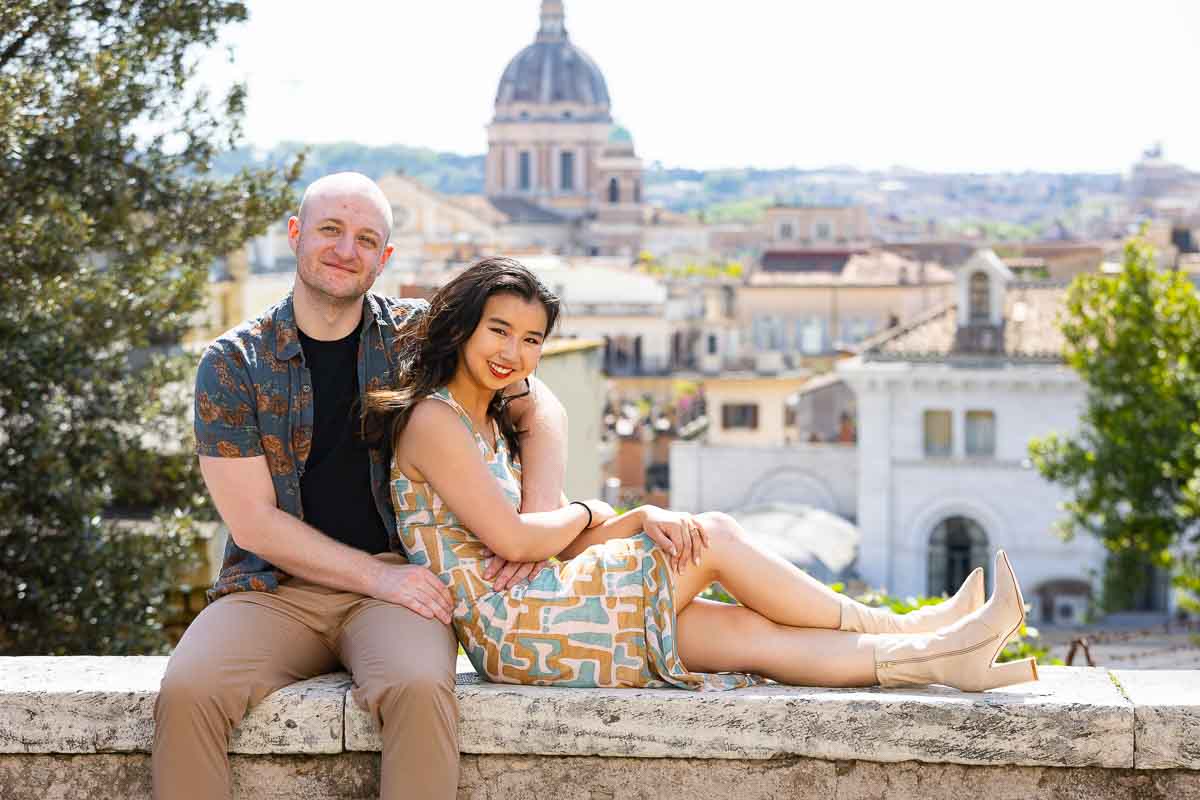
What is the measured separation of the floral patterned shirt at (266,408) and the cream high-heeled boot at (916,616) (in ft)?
3.19

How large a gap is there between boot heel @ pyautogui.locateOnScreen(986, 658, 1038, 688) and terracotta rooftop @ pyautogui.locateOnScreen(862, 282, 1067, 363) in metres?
29.5

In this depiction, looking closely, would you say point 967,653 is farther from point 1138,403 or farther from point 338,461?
point 1138,403

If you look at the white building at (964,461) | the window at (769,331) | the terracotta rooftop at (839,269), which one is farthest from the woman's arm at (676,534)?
the terracotta rooftop at (839,269)

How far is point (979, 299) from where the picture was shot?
1375 inches

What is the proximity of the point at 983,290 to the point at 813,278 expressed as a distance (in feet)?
114

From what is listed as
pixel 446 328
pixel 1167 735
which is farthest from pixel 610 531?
pixel 1167 735

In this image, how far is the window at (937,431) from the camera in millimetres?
34188

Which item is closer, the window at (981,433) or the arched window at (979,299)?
the window at (981,433)

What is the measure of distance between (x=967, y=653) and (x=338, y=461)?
54.2 inches

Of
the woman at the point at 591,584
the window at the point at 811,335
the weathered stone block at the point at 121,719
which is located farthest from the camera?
the window at the point at 811,335

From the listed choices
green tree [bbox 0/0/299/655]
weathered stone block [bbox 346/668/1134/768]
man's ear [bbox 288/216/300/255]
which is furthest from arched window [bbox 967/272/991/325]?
weathered stone block [bbox 346/668/1134/768]

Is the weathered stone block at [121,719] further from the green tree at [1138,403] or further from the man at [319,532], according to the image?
the green tree at [1138,403]

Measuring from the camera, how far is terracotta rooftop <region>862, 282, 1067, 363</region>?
33.8 metres

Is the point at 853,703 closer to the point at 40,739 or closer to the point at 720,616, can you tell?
the point at 720,616
